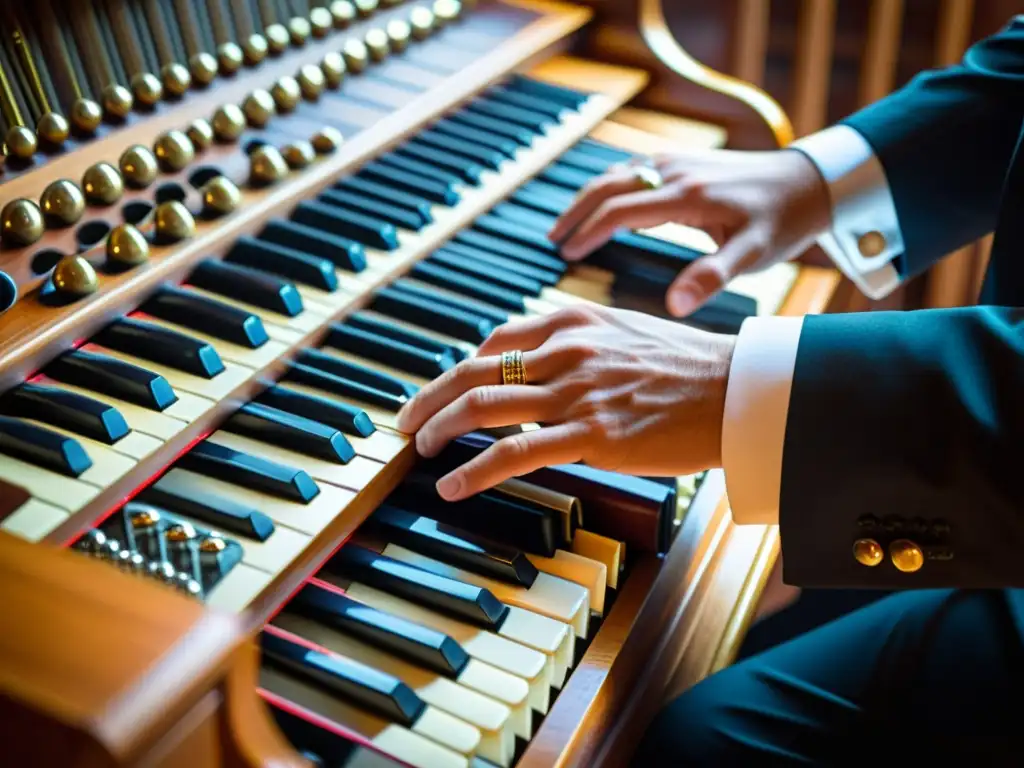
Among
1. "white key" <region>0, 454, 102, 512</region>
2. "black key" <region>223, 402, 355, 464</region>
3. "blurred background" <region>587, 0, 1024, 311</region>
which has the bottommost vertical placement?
"blurred background" <region>587, 0, 1024, 311</region>

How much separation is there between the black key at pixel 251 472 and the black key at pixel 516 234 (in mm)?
535

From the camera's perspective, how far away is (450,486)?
901 millimetres

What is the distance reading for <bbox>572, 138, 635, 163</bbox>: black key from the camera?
1.53 metres

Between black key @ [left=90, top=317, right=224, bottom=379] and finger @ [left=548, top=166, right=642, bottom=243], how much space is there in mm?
530

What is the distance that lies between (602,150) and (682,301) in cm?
41

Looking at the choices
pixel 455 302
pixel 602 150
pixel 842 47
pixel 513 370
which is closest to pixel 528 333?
pixel 513 370

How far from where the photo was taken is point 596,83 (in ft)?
5.35

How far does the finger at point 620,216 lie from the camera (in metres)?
1.33

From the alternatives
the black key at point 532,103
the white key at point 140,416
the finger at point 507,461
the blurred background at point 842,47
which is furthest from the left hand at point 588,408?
the blurred background at point 842,47

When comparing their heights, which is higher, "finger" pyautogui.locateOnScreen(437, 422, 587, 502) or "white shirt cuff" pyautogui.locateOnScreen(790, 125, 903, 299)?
"finger" pyautogui.locateOnScreen(437, 422, 587, 502)

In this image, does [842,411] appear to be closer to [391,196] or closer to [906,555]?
[906,555]

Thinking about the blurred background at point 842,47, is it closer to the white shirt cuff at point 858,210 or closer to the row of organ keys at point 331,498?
the white shirt cuff at point 858,210

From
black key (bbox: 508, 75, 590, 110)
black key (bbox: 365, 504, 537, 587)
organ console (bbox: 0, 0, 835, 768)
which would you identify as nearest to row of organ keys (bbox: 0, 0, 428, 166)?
organ console (bbox: 0, 0, 835, 768)

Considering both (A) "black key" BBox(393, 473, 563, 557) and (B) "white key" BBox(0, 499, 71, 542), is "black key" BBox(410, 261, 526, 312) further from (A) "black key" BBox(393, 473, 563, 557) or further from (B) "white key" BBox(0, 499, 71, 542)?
(B) "white key" BBox(0, 499, 71, 542)
